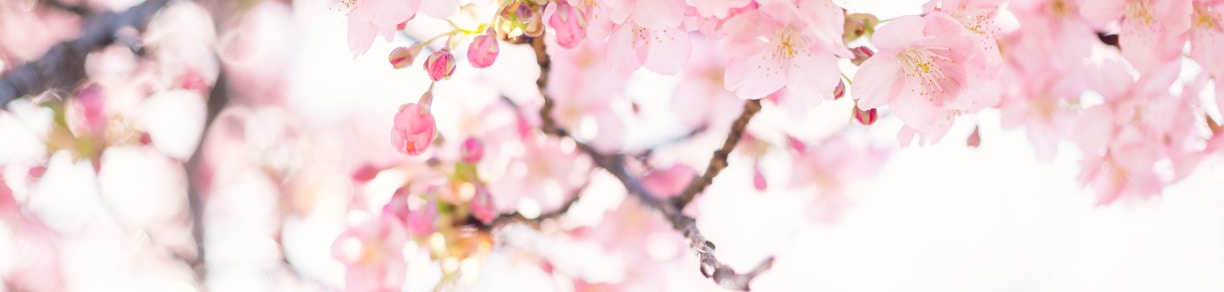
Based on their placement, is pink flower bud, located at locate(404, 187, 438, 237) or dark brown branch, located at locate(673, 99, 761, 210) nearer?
dark brown branch, located at locate(673, 99, 761, 210)

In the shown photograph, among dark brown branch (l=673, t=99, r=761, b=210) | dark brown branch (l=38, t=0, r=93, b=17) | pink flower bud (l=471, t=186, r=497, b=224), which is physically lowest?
pink flower bud (l=471, t=186, r=497, b=224)

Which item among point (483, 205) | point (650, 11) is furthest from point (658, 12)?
point (483, 205)

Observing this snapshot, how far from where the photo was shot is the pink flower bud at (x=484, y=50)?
443mm

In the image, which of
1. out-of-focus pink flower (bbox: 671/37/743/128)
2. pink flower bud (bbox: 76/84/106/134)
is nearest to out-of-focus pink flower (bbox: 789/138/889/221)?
out-of-focus pink flower (bbox: 671/37/743/128)

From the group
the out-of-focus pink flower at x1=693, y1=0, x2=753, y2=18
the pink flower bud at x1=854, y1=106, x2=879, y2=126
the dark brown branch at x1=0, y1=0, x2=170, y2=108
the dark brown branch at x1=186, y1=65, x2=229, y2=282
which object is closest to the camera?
the out-of-focus pink flower at x1=693, y1=0, x2=753, y2=18

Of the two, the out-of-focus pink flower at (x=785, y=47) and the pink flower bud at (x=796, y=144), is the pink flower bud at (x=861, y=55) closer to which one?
the out-of-focus pink flower at (x=785, y=47)

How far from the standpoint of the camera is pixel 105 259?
1026mm

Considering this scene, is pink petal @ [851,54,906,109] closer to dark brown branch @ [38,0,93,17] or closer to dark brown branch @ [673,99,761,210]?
dark brown branch @ [673,99,761,210]

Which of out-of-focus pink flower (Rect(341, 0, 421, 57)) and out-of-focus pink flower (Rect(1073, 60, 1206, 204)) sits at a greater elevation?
out-of-focus pink flower (Rect(341, 0, 421, 57))

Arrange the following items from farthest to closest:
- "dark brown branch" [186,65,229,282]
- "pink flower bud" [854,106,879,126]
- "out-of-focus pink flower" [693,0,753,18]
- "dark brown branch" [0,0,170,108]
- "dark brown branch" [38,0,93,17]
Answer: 1. "dark brown branch" [186,65,229,282]
2. "dark brown branch" [38,0,93,17]
3. "dark brown branch" [0,0,170,108]
4. "pink flower bud" [854,106,879,126]
5. "out-of-focus pink flower" [693,0,753,18]

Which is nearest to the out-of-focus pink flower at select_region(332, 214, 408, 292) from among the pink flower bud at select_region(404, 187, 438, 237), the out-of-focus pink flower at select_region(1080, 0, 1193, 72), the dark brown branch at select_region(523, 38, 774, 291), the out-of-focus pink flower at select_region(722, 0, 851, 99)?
the pink flower bud at select_region(404, 187, 438, 237)

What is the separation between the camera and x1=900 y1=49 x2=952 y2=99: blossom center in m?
0.40

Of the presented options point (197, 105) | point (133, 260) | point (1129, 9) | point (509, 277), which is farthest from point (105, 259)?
point (1129, 9)

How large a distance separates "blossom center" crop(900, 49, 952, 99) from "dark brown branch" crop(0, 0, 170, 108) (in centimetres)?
60
